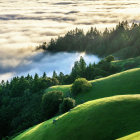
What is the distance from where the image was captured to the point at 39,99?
407ft

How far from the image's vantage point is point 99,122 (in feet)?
174

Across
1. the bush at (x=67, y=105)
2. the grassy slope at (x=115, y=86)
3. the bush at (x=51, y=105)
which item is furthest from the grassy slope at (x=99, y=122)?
the bush at (x=51, y=105)

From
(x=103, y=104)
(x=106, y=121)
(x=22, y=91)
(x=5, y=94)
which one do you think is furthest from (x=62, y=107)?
(x=5, y=94)

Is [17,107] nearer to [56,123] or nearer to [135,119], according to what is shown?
[56,123]

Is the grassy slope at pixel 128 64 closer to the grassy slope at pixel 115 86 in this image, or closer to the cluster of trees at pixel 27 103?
the cluster of trees at pixel 27 103

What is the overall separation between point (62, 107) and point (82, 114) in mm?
24477

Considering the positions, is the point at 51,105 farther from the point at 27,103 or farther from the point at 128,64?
the point at 128,64

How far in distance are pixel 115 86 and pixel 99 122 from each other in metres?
43.9

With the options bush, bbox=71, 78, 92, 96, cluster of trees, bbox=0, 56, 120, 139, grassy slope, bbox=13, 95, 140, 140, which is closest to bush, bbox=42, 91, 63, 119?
cluster of trees, bbox=0, 56, 120, 139

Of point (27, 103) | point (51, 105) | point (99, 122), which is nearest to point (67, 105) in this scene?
point (51, 105)

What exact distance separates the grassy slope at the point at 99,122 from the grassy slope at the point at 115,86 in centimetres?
2867

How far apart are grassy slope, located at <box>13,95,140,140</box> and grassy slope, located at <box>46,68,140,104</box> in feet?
94.1

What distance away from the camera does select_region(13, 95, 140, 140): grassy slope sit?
4897cm

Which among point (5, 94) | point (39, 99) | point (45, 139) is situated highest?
point (45, 139)
